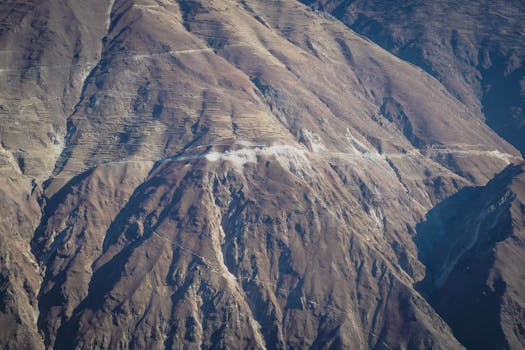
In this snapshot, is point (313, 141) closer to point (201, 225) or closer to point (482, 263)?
point (201, 225)

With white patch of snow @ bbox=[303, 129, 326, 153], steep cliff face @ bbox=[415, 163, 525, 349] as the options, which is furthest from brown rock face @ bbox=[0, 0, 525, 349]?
steep cliff face @ bbox=[415, 163, 525, 349]

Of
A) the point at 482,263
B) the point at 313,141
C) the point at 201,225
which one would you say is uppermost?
the point at 482,263

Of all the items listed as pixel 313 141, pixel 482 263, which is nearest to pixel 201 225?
pixel 313 141

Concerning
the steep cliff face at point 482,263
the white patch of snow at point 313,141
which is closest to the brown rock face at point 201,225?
the white patch of snow at point 313,141

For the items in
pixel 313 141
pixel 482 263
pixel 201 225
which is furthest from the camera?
pixel 313 141

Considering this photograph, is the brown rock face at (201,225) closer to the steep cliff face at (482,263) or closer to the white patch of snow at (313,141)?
the white patch of snow at (313,141)

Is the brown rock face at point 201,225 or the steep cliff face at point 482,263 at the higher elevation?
the steep cliff face at point 482,263

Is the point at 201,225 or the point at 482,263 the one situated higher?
the point at 482,263

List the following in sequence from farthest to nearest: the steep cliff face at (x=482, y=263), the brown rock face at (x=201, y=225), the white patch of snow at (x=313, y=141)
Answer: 1. the white patch of snow at (x=313, y=141)
2. the steep cliff face at (x=482, y=263)
3. the brown rock face at (x=201, y=225)
